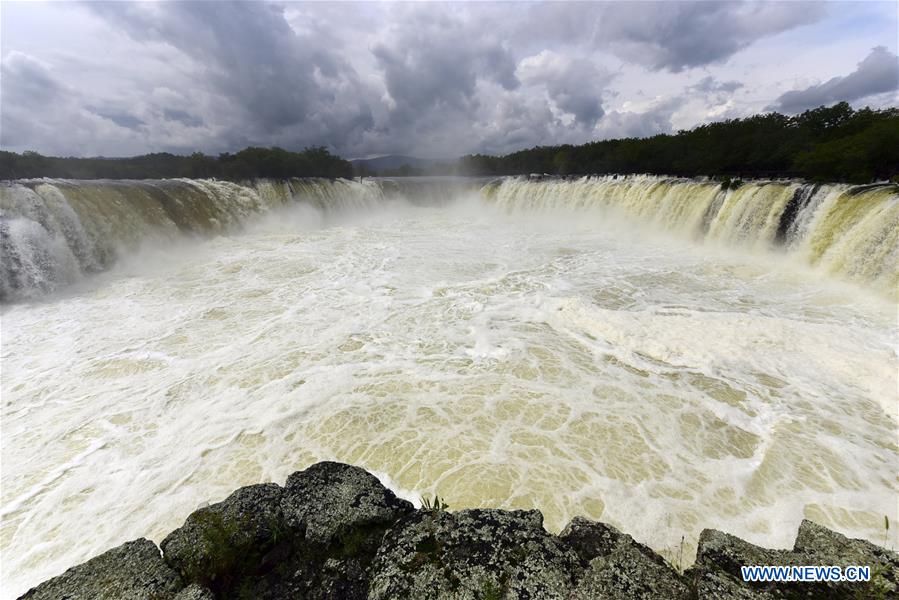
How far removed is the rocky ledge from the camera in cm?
171

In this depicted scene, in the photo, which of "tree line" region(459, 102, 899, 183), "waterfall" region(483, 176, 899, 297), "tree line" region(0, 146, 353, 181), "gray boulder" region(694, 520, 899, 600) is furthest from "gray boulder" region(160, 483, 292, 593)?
"tree line" region(0, 146, 353, 181)

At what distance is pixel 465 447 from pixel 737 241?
18.2 metres

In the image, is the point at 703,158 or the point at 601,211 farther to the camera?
the point at 703,158

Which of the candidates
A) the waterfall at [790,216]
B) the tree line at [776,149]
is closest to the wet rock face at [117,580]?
the waterfall at [790,216]

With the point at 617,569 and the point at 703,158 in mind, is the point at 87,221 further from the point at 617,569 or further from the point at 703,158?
the point at 703,158

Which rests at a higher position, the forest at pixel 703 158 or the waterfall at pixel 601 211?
the forest at pixel 703 158

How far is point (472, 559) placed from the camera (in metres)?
1.89

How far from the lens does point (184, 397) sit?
6859 millimetres

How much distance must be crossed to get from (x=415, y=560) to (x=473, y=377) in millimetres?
5432

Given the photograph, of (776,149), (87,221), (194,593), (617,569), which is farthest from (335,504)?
(776,149)

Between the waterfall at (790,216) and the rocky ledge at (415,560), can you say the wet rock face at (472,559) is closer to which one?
the rocky ledge at (415,560)

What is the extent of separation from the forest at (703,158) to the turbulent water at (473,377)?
3851 millimetres

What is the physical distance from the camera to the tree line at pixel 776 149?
1559 centimetres

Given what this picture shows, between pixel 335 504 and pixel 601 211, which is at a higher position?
pixel 335 504
